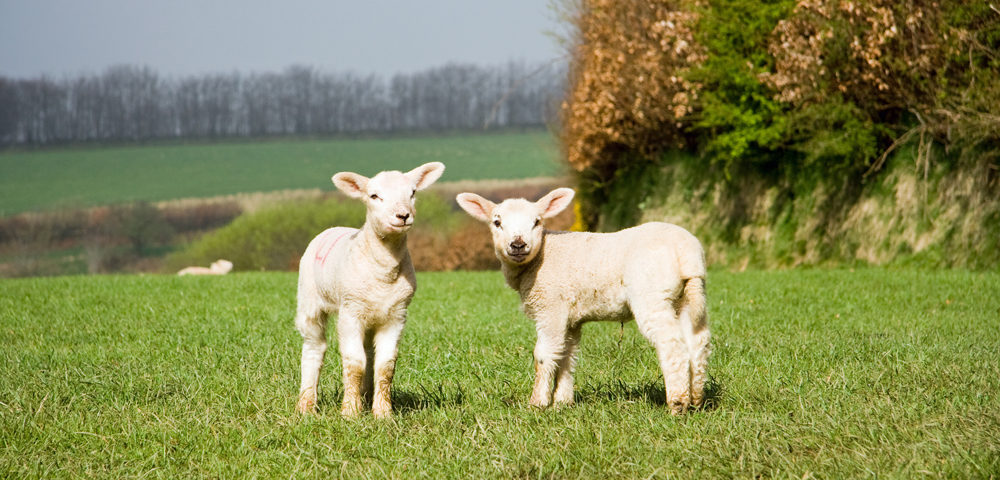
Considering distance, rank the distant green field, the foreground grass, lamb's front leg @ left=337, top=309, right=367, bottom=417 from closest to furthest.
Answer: the foreground grass, lamb's front leg @ left=337, top=309, right=367, bottom=417, the distant green field

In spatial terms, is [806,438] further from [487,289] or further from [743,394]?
[487,289]

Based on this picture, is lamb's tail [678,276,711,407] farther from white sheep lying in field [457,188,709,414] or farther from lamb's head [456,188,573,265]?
lamb's head [456,188,573,265]

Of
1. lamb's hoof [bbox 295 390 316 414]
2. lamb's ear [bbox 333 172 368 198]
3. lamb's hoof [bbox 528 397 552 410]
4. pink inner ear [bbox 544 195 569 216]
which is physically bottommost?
lamb's hoof [bbox 295 390 316 414]

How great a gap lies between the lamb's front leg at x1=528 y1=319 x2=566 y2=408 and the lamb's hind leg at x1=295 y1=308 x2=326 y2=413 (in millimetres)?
1420

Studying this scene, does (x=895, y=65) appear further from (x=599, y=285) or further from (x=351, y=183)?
(x=351, y=183)

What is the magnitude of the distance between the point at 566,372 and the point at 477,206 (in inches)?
48.2

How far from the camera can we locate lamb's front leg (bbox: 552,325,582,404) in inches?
242

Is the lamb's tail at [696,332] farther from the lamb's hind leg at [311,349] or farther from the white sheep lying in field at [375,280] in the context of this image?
the lamb's hind leg at [311,349]

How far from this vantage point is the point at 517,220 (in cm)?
593

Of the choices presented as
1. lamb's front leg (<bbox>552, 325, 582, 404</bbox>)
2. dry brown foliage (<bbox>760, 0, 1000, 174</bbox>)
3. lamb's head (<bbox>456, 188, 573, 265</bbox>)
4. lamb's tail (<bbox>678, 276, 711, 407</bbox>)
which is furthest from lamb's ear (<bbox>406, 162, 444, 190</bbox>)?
dry brown foliage (<bbox>760, 0, 1000, 174</bbox>)

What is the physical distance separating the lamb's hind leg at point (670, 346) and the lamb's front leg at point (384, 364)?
148 centimetres

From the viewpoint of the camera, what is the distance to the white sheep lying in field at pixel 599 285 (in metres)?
5.57

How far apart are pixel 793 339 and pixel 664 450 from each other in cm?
444

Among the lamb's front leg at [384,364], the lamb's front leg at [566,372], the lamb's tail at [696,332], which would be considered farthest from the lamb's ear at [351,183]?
the lamb's tail at [696,332]
